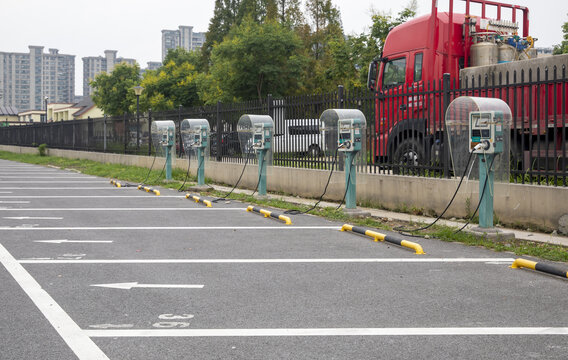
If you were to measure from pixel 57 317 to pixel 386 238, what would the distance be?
4754 millimetres

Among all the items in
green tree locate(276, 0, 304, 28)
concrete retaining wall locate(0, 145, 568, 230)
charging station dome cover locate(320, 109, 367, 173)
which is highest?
green tree locate(276, 0, 304, 28)

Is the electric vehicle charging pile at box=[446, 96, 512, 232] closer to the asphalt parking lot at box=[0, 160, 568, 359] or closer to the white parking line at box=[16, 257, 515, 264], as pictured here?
the asphalt parking lot at box=[0, 160, 568, 359]

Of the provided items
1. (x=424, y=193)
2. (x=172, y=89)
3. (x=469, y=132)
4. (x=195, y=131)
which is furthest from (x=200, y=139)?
(x=172, y=89)

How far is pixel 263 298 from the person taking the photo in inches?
226

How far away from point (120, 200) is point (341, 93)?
5589 millimetres

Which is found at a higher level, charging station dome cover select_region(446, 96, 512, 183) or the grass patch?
charging station dome cover select_region(446, 96, 512, 183)

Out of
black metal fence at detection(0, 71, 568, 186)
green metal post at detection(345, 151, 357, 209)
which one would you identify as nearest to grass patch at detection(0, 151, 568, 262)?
green metal post at detection(345, 151, 357, 209)

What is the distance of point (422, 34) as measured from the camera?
14.3 metres

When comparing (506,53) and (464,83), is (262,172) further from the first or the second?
(506,53)

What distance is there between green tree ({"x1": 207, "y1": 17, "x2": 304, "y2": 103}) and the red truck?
34.2m

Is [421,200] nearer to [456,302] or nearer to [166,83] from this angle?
[456,302]

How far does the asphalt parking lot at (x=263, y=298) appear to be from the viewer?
4.44 metres

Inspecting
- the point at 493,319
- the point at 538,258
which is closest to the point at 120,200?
the point at 538,258

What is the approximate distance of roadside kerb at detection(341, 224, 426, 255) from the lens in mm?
7980
